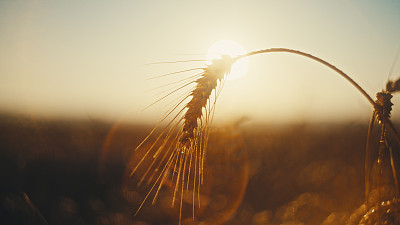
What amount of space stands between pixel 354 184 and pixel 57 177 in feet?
31.3

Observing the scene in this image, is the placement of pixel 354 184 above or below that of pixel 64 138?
below

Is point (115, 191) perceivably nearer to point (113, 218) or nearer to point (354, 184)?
point (113, 218)

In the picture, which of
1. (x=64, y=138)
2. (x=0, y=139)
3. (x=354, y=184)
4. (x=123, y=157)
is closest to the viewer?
(x=354, y=184)

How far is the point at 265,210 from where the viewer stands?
596cm

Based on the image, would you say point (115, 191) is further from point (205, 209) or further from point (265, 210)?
point (265, 210)

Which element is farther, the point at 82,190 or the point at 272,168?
the point at 272,168

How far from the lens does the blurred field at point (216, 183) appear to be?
5027 mm

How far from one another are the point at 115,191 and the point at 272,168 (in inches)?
226

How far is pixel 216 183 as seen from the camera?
7.89m

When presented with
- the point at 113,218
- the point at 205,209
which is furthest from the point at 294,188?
the point at 113,218

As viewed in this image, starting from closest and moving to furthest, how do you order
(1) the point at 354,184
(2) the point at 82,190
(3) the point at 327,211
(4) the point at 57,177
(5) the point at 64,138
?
1. (3) the point at 327,211
2. (1) the point at 354,184
3. (2) the point at 82,190
4. (4) the point at 57,177
5. (5) the point at 64,138

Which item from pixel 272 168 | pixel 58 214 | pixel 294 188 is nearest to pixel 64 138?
pixel 58 214

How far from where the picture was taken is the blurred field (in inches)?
198

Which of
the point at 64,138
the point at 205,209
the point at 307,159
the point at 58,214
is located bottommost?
the point at 205,209
